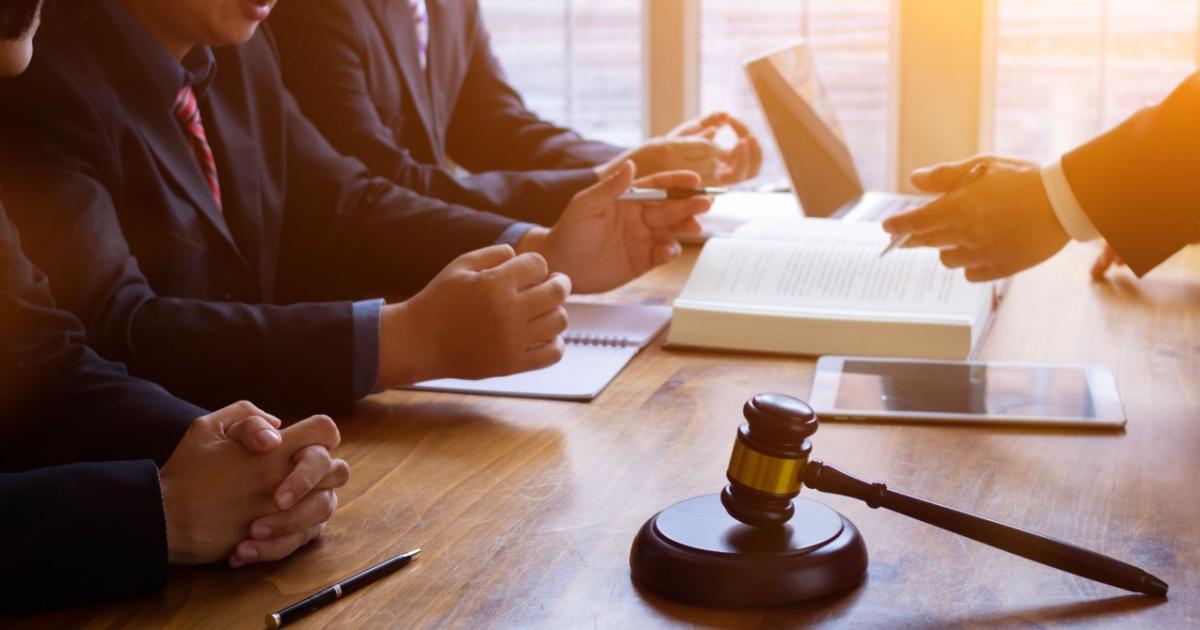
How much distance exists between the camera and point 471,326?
1204 mm

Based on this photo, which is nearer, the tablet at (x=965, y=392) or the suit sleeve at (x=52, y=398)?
the suit sleeve at (x=52, y=398)

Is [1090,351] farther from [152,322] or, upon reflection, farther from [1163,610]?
[152,322]

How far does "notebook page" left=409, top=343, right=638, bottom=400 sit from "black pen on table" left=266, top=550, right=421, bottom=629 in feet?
1.25

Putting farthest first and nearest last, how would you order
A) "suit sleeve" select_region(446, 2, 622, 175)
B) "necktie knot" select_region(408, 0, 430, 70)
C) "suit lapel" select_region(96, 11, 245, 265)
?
"suit sleeve" select_region(446, 2, 622, 175), "necktie knot" select_region(408, 0, 430, 70), "suit lapel" select_region(96, 11, 245, 265)

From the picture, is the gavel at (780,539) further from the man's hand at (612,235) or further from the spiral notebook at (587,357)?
the man's hand at (612,235)

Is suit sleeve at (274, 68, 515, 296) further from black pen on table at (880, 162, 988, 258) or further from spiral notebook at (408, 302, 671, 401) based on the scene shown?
black pen on table at (880, 162, 988, 258)

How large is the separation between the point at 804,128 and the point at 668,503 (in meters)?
1.19

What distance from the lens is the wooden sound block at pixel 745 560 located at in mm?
779

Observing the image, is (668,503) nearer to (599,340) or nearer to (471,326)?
(471,326)

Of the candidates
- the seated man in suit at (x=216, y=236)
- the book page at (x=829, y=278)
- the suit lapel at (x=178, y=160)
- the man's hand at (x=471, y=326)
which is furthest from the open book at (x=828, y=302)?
the suit lapel at (x=178, y=160)

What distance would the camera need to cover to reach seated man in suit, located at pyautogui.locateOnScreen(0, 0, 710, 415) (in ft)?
3.89

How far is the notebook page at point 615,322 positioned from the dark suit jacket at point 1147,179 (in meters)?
0.49

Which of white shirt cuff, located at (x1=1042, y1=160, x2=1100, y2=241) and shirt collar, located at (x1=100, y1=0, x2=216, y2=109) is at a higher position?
shirt collar, located at (x1=100, y1=0, x2=216, y2=109)

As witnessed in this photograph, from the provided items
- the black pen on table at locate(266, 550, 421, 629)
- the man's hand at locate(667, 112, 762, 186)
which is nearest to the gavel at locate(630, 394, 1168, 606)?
the black pen on table at locate(266, 550, 421, 629)
